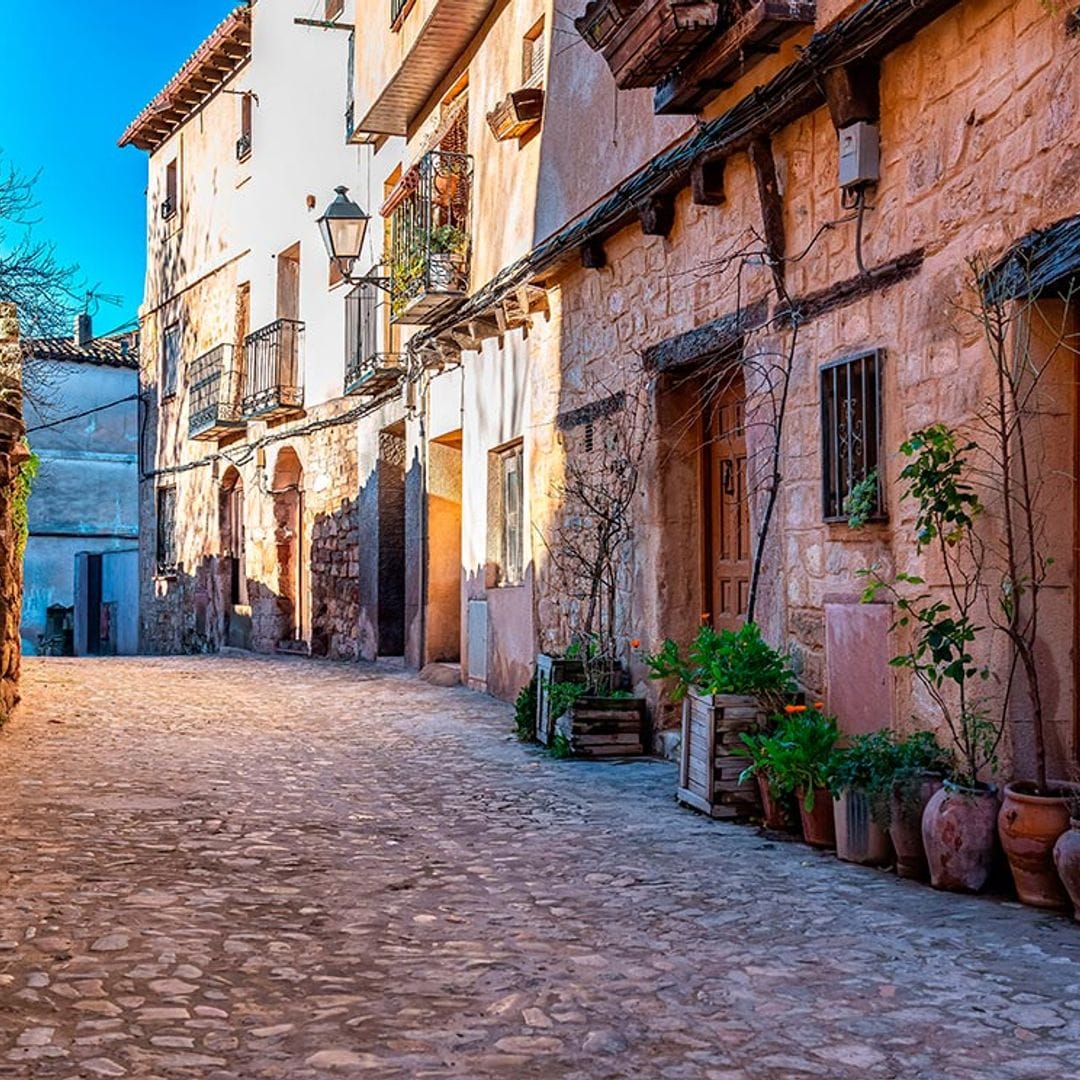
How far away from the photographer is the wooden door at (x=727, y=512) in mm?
7434

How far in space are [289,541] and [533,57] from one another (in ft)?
32.3

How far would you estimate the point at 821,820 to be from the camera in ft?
16.7

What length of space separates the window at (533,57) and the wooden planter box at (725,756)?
5939 mm

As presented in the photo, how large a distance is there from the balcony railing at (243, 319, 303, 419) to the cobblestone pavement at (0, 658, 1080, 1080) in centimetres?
1145

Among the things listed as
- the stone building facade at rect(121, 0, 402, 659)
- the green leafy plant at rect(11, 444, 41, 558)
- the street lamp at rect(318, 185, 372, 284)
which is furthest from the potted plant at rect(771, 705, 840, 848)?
the stone building facade at rect(121, 0, 402, 659)

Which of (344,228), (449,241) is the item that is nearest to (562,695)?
(449,241)

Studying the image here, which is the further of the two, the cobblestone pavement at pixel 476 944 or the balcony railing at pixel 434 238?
the balcony railing at pixel 434 238

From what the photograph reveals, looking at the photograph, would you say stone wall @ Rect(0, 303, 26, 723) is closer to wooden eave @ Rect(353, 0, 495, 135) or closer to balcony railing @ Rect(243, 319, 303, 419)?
wooden eave @ Rect(353, 0, 495, 135)

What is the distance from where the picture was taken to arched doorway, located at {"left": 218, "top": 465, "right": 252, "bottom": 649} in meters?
19.9

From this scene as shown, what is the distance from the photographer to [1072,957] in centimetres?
356

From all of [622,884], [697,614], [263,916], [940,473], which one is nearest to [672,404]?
[697,614]

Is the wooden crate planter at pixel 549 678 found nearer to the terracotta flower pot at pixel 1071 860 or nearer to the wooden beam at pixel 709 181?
the wooden beam at pixel 709 181

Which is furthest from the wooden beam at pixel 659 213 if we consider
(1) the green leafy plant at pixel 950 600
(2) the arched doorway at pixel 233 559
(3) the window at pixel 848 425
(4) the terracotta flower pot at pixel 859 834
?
(2) the arched doorway at pixel 233 559

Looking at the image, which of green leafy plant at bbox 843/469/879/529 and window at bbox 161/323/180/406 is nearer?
green leafy plant at bbox 843/469/879/529
